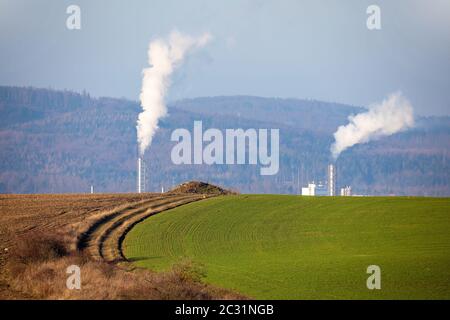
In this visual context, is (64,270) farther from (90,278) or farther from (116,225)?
(116,225)

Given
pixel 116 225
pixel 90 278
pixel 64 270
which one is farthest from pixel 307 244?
pixel 90 278

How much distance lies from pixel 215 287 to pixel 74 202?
27.5 metres

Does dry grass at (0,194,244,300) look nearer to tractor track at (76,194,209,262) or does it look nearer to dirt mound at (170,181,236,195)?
tractor track at (76,194,209,262)

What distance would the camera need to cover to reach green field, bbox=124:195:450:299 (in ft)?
114

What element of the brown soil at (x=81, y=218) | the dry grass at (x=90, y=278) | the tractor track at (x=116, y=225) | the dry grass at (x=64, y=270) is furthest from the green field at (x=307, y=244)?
the dry grass at (x=64, y=270)

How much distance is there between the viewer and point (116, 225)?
51.8 m

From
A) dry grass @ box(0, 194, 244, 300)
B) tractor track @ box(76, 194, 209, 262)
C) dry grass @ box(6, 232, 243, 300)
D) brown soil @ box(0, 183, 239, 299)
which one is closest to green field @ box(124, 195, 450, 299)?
tractor track @ box(76, 194, 209, 262)

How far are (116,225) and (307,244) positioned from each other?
9753 mm

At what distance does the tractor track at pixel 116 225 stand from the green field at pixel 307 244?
0.62 metres

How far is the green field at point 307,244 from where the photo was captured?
34875 mm

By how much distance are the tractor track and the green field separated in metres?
0.62

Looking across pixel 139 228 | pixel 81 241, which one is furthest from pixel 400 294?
pixel 139 228

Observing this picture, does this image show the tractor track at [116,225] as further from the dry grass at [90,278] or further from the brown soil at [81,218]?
the dry grass at [90,278]

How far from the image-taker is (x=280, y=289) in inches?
1344
